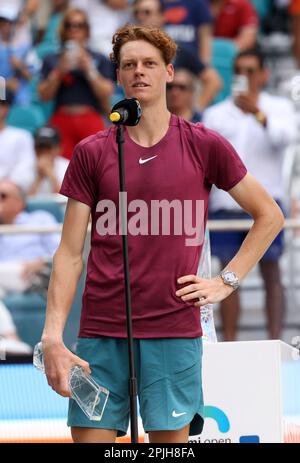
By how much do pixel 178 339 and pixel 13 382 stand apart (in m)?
2.63

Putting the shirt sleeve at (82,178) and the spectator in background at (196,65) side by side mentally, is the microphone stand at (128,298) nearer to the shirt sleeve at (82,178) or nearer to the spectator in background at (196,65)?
the shirt sleeve at (82,178)

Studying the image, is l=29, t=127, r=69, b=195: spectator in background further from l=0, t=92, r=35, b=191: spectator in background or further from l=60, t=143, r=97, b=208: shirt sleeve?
l=60, t=143, r=97, b=208: shirt sleeve

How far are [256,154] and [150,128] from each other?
13.8ft

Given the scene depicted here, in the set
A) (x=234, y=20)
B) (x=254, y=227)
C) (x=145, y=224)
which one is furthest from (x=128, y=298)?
(x=234, y=20)

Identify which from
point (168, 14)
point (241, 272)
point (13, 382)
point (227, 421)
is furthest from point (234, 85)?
point (241, 272)

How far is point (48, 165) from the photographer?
338 inches

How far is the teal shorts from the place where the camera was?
3.74 meters

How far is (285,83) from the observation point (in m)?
11.4

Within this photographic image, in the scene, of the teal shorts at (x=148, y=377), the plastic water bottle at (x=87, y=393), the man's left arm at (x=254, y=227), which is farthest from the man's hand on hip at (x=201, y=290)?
the plastic water bottle at (x=87, y=393)

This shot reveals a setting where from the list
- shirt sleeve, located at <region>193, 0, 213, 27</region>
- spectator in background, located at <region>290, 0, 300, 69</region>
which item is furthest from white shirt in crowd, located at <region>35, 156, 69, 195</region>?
spectator in background, located at <region>290, 0, 300, 69</region>

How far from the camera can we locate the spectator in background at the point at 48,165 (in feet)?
28.2

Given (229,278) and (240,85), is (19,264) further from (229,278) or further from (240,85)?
(229,278)

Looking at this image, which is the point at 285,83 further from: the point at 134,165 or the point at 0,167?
the point at 134,165

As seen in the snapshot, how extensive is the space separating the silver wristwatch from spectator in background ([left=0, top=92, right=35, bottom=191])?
4.95 metres
